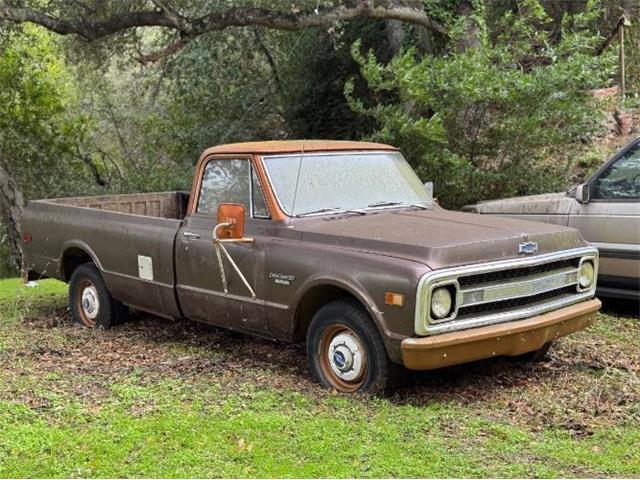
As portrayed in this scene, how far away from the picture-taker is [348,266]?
5.36m

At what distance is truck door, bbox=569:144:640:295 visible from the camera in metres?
7.40

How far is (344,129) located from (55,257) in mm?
9989

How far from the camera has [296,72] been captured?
17844 millimetres

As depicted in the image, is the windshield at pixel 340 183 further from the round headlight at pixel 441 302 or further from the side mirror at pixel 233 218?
the round headlight at pixel 441 302

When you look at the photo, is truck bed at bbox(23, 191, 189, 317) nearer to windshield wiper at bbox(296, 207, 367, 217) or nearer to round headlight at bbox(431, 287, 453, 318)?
windshield wiper at bbox(296, 207, 367, 217)

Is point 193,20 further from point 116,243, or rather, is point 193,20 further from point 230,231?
point 230,231

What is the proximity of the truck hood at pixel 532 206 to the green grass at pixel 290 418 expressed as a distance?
1.54m

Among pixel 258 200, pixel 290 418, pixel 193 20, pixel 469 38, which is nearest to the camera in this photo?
pixel 290 418

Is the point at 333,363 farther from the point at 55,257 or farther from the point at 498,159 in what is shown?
the point at 498,159

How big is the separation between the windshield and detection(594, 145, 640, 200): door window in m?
2.09

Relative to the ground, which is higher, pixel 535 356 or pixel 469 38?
pixel 469 38

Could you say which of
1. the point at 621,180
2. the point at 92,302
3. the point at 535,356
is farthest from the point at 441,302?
the point at 92,302

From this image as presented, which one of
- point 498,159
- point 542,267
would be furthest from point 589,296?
point 498,159

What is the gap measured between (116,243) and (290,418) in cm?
330
